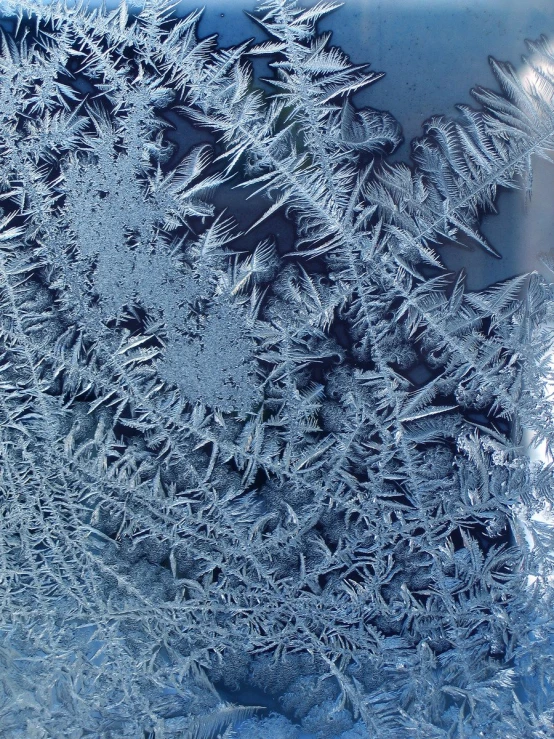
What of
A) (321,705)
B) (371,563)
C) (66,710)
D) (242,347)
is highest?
(242,347)

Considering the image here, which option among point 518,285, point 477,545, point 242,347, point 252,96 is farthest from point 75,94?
point 477,545

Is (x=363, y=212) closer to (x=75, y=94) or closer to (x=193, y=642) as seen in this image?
(x=75, y=94)

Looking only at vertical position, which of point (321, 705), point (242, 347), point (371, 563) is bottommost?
point (321, 705)

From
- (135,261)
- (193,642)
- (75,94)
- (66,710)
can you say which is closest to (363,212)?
(135,261)

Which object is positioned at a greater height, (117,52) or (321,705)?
(117,52)

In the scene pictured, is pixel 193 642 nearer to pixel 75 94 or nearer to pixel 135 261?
pixel 135 261

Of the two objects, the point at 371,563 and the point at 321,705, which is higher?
the point at 371,563
